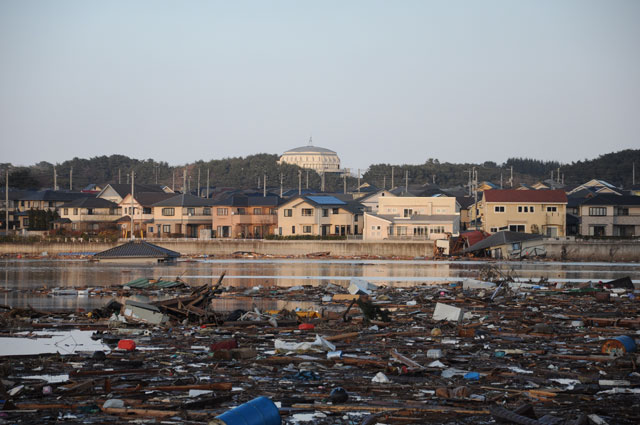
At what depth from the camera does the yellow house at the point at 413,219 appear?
56938mm

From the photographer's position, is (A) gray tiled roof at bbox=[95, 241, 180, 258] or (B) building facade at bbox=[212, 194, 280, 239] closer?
(A) gray tiled roof at bbox=[95, 241, 180, 258]

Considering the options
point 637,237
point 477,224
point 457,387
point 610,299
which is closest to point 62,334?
point 457,387

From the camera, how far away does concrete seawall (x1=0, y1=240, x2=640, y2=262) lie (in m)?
50.6

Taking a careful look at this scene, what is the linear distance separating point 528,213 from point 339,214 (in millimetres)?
14652

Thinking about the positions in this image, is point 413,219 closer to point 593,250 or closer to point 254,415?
point 593,250

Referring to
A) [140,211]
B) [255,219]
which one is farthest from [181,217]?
[255,219]

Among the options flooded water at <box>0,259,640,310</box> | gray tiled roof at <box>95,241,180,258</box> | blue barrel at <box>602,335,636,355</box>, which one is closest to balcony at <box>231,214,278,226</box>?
flooded water at <box>0,259,640,310</box>

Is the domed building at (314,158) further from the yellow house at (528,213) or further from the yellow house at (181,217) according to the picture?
the yellow house at (528,213)

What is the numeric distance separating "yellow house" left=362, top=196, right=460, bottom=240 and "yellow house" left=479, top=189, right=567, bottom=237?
110 inches

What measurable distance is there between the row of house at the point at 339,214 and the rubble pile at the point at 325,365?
38.0 metres

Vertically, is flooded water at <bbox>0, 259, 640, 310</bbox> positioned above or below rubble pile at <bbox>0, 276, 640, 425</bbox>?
above

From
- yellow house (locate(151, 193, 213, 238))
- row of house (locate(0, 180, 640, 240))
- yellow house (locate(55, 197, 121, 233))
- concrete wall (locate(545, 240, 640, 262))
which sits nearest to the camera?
concrete wall (locate(545, 240, 640, 262))

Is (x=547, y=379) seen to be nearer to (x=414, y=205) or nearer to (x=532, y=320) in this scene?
(x=532, y=320)

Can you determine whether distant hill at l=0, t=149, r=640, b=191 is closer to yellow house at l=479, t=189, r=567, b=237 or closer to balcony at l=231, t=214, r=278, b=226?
balcony at l=231, t=214, r=278, b=226
